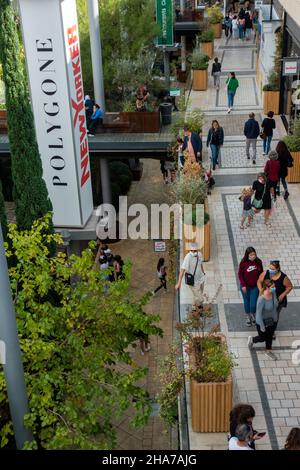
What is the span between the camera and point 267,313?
32.8ft

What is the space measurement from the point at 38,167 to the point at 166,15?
13085 millimetres

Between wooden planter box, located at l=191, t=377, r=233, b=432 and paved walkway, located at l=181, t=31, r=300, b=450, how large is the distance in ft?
0.46

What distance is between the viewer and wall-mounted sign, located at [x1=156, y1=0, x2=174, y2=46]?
81.1 ft

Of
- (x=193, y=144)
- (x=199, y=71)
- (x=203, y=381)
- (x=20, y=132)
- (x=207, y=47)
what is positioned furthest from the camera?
(x=207, y=47)

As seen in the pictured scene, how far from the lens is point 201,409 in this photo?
8.89 metres

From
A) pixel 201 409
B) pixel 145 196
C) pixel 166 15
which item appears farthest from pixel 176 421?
pixel 166 15

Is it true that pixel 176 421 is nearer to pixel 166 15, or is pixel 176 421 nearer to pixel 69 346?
pixel 69 346

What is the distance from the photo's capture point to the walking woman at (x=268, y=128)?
1761cm

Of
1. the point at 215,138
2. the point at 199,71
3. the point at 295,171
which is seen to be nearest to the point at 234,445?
the point at 295,171

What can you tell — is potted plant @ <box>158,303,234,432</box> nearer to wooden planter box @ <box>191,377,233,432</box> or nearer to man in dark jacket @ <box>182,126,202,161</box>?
wooden planter box @ <box>191,377,233,432</box>

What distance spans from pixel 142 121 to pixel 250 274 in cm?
1058

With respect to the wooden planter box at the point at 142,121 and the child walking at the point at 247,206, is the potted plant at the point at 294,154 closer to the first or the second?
the child walking at the point at 247,206

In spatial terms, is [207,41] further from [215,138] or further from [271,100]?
[215,138]
